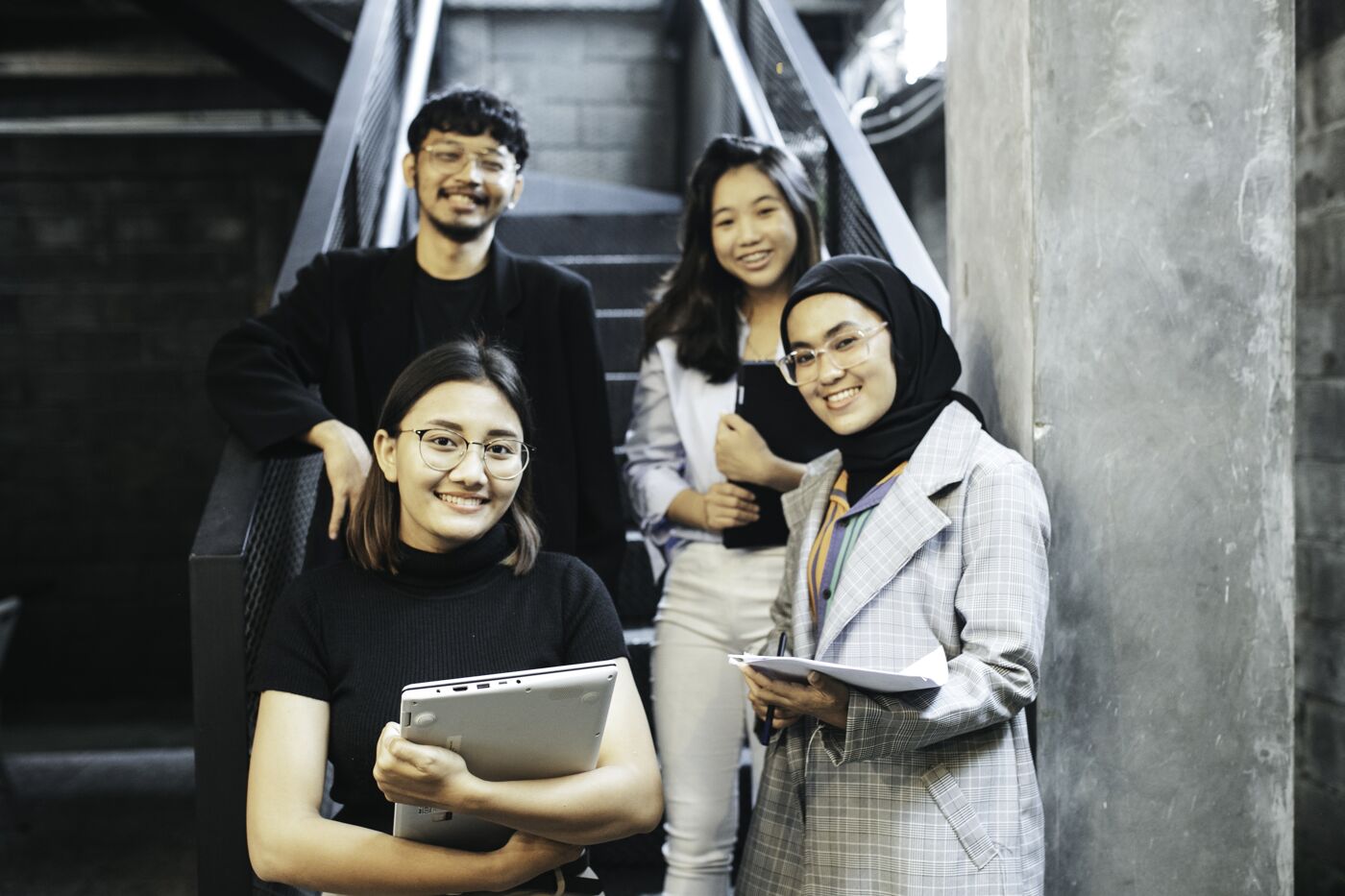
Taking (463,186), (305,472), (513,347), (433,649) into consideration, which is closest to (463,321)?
(513,347)

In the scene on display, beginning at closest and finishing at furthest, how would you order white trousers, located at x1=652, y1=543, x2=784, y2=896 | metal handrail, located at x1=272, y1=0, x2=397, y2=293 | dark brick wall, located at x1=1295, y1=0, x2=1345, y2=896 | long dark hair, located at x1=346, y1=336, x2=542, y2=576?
long dark hair, located at x1=346, y1=336, x2=542, y2=576
white trousers, located at x1=652, y1=543, x2=784, y2=896
metal handrail, located at x1=272, y1=0, x2=397, y2=293
dark brick wall, located at x1=1295, y1=0, x2=1345, y2=896

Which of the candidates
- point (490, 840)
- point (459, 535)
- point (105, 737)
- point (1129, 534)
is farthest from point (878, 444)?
point (105, 737)

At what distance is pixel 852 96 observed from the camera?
6.55 meters

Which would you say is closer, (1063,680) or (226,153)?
(1063,680)

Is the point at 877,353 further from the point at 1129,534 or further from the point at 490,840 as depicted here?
the point at 490,840

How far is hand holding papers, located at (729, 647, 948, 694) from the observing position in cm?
Answer: 129

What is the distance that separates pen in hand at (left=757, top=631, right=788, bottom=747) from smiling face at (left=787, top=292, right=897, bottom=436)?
33 cm

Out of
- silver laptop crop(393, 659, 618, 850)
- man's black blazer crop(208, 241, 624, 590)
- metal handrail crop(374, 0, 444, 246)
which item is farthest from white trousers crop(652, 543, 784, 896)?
metal handrail crop(374, 0, 444, 246)

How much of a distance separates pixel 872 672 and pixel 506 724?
16.4 inches

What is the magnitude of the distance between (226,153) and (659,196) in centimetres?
262

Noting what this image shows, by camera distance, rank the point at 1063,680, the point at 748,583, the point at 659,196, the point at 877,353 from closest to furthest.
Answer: the point at 877,353 < the point at 1063,680 < the point at 748,583 < the point at 659,196

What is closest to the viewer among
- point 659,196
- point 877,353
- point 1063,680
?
point 877,353

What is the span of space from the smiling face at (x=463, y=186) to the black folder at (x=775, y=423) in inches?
22.5

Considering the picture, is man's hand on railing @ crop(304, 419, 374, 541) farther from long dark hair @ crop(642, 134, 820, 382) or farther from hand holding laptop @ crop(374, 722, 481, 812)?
long dark hair @ crop(642, 134, 820, 382)
